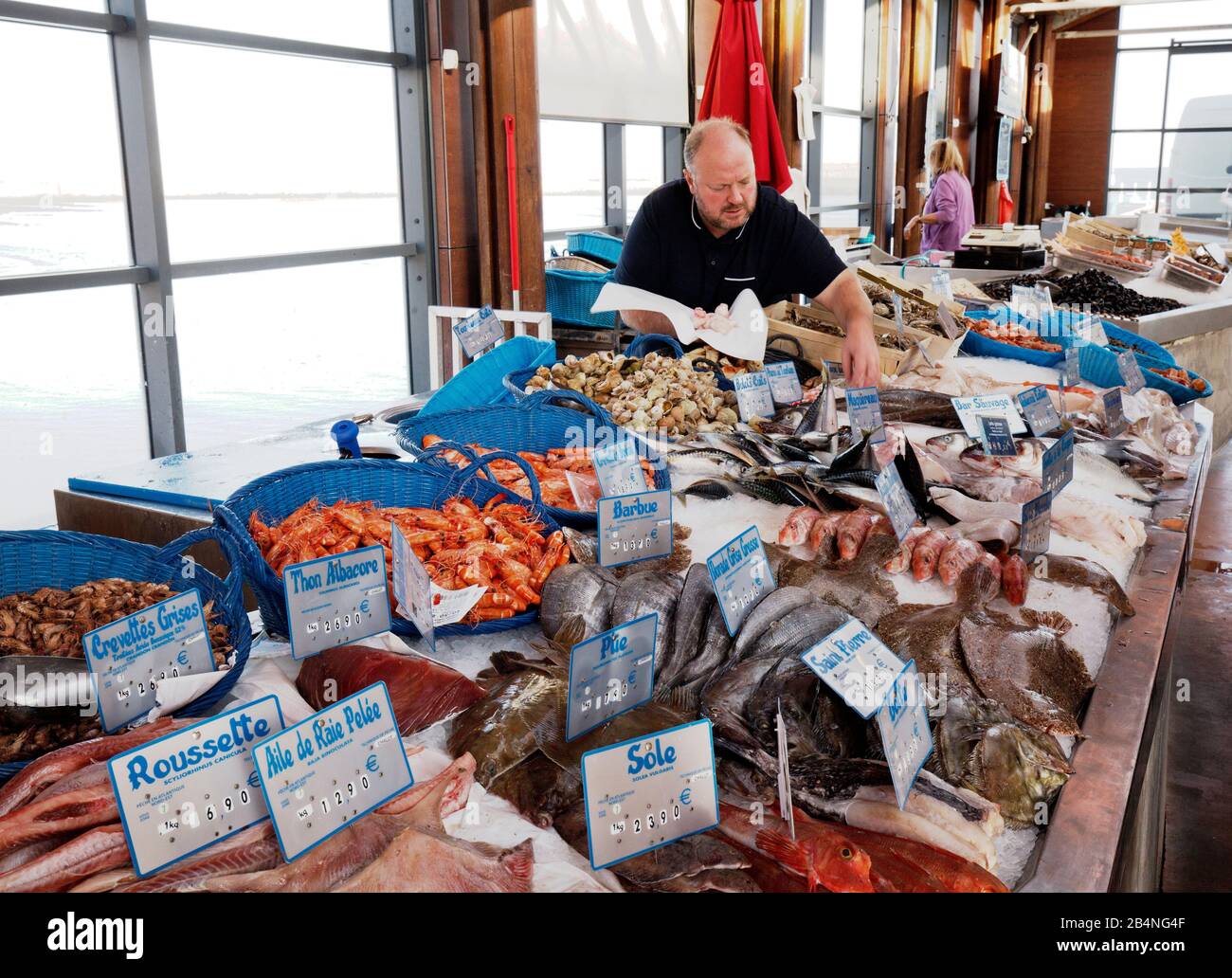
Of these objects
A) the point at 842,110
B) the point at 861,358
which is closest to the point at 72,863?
the point at 861,358

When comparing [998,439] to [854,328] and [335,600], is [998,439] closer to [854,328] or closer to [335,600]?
[854,328]

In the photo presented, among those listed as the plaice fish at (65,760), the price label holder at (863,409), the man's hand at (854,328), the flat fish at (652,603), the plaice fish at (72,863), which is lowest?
the plaice fish at (72,863)

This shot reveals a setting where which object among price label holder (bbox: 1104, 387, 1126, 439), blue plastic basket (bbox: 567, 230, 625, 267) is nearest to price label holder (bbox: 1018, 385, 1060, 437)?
price label holder (bbox: 1104, 387, 1126, 439)


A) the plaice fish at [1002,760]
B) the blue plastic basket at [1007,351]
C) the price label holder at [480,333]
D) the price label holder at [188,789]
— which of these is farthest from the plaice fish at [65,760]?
the blue plastic basket at [1007,351]

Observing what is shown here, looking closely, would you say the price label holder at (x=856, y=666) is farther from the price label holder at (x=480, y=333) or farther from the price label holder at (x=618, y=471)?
the price label holder at (x=480, y=333)

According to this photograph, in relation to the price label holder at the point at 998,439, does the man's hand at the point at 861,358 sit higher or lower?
higher

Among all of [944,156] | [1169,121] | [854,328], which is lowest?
[854,328]

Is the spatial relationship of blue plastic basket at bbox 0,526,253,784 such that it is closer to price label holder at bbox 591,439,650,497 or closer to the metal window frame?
price label holder at bbox 591,439,650,497

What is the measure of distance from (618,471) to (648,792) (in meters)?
1.10

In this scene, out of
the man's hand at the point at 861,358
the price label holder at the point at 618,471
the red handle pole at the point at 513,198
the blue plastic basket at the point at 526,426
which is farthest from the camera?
the red handle pole at the point at 513,198

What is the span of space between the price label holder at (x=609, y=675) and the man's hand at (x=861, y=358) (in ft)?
6.32

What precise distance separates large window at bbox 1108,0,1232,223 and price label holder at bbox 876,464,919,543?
16.2m

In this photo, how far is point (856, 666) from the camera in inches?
51.8

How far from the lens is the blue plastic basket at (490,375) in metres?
3.02
